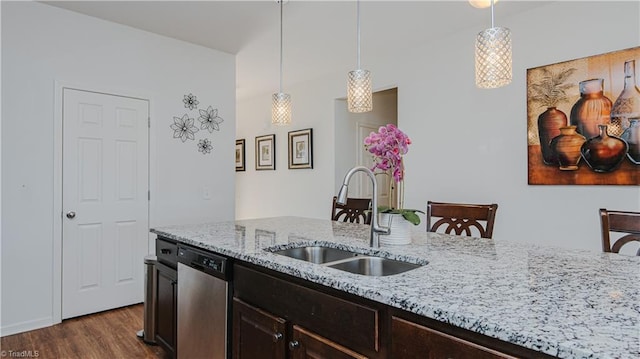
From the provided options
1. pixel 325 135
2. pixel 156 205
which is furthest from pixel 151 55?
pixel 325 135

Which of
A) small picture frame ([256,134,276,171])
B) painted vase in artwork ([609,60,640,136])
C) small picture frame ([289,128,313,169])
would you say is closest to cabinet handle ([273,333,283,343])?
painted vase in artwork ([609,60,640,136])

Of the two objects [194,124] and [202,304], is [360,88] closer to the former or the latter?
[202,304]

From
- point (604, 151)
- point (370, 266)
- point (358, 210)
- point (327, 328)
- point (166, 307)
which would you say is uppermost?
point (604, 151)

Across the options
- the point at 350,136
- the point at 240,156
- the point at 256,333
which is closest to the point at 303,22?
the point at 350,136

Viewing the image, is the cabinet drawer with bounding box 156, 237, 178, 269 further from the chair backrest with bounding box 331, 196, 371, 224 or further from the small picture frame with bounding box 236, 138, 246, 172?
the small picture frame with bounding box 236, 138, 246, 172

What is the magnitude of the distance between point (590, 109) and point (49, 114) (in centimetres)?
411

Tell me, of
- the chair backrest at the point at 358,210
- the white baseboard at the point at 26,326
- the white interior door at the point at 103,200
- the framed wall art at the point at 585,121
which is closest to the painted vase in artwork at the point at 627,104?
the framed wall art at the point at 585,121

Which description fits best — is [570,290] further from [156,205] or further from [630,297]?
[156,205]

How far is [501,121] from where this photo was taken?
10.5 feet

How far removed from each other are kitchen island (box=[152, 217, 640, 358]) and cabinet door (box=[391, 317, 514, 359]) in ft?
0.17

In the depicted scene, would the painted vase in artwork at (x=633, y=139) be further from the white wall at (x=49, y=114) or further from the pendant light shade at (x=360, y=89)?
the white wall at (x=49, y=114)

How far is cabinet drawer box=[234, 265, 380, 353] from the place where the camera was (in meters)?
1.04

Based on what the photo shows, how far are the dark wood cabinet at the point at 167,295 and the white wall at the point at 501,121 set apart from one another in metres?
2.52

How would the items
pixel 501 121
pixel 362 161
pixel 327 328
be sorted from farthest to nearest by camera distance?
pixel 362 161
pixel 501 121
pixel 327 328
